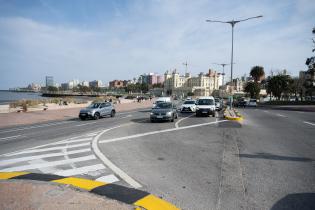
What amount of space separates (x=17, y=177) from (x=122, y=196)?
9.74 feet

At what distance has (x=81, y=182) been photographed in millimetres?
5625

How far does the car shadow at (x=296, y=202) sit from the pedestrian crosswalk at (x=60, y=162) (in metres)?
3.46

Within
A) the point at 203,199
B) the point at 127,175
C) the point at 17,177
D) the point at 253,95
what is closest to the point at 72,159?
the point at 17,177

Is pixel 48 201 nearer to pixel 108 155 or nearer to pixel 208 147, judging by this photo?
pixel 108 155

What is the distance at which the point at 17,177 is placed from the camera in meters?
5.95

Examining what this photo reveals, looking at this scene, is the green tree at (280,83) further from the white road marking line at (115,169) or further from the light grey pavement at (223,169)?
the white road marking line at (115,169)

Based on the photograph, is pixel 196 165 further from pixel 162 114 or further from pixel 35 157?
pixel 162 114

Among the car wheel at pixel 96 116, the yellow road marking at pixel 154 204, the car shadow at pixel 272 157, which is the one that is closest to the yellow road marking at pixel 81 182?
the yellow road marking at pixel 154 204

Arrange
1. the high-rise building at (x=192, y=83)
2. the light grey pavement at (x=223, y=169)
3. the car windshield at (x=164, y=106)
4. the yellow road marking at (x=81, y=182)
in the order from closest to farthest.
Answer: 1. the light grey pavement at (x=223, y=169)
2. the yellow road marking at (x=81, y=182)
3. the car windshield at (x=164, y=106)
4. the high-rise building at (x=192, y=83)

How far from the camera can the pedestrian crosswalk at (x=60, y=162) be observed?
6.39 m

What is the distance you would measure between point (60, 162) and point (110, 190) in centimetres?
318

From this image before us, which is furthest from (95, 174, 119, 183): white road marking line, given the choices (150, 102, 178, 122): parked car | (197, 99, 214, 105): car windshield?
(197, 99, 214, 105): car windshield

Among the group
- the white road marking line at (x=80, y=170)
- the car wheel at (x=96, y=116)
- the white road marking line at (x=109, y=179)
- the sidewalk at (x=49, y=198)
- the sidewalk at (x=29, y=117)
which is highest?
the sidewalk at (x=49, y=198)

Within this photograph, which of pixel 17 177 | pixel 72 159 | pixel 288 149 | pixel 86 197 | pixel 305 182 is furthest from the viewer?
pixel 288 149
